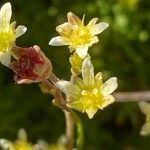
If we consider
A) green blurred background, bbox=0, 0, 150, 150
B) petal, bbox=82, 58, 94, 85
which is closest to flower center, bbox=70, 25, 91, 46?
petal, bbox=82, 58, 94, 85

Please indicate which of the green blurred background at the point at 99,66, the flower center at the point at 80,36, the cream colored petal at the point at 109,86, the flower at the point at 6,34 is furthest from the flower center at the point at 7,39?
the green blurred background at the point at 99,66

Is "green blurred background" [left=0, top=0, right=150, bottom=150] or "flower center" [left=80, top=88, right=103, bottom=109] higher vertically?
"green blurred background" [left=0, top=0, right=150, bottom=150]

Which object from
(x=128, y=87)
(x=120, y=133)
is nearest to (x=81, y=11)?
(x=128, y=87)

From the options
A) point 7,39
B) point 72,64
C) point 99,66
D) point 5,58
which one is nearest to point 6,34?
point 7,39

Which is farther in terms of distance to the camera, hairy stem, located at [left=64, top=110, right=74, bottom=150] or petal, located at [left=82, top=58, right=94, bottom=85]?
hairy stem, located at [left=64, top=110, right=74, bottom=150]

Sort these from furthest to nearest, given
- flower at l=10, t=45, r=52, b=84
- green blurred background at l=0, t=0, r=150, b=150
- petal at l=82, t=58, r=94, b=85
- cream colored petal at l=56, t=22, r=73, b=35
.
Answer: green blurred background at l=0, t=0, r=150, b=150 < cream colored petal at l=56, t=22, r=73, b=35 < petal at l=82, t=58, r=94, b=85 < flower at l=10, t=45, r=52, b=84

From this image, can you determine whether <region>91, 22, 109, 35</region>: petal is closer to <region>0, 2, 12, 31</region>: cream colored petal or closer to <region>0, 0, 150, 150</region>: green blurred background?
<region>0, 2, 12, 31</region>: cream colored petal

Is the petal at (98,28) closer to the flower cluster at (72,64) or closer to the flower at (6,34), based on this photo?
the flower cluster at (72,64)
